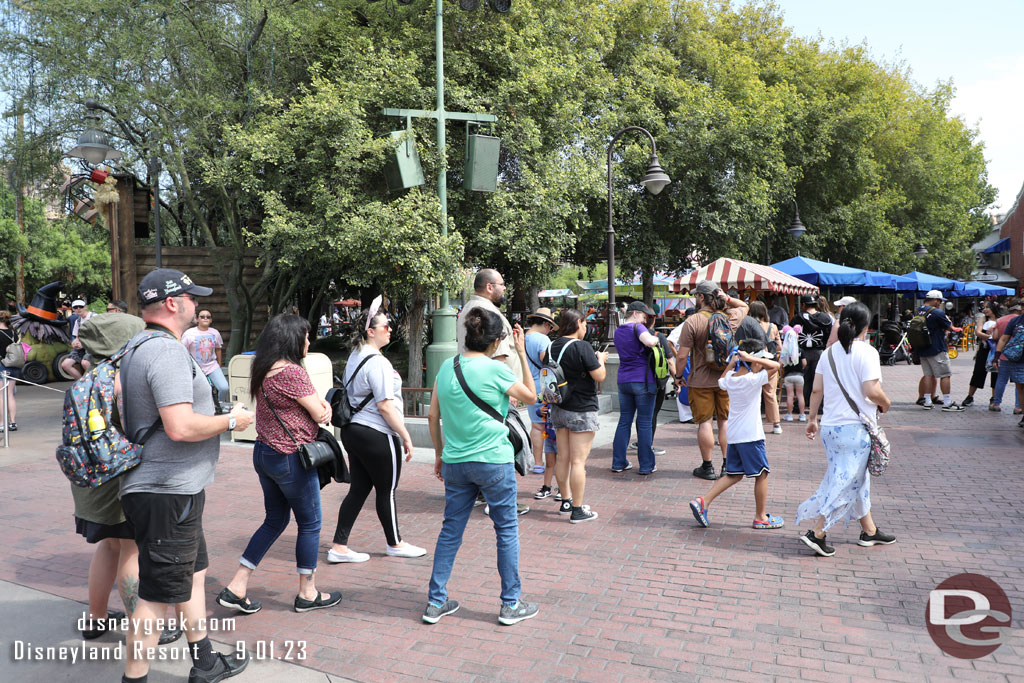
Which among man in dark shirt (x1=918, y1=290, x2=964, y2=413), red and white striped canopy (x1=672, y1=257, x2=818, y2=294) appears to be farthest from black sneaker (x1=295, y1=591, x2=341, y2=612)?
man in dark shirt (x1=918, y1=290, x2=964, y2=413)

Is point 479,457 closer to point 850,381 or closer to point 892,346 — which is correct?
point 850,381

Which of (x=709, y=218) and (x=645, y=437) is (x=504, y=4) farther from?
(x=709, y=218)

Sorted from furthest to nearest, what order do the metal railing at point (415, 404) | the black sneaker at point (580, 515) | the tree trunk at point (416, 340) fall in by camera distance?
the tree trunk at point (416, 340) → the metal railing at point (415, 404) → the black sneaker at point (580, 515)

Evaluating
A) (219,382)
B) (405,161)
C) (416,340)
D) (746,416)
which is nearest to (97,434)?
(746,416)

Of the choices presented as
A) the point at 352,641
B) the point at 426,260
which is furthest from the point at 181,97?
the point at 352,641

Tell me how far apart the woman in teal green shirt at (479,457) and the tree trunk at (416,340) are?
11.0 meters

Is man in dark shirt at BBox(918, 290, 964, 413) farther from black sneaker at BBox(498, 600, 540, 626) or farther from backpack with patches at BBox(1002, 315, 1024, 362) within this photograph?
black sneaker at BBox(498, 600, 540, 626)

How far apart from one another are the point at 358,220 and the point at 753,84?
14.6 meters

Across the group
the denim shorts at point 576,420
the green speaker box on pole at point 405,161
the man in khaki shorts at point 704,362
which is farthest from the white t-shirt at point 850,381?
the green speaker box on pole at point 405,161

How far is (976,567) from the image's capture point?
4664 mm

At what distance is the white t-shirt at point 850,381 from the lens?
15.9 feet

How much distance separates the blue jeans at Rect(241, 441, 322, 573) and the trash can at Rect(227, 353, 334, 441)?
182 inches

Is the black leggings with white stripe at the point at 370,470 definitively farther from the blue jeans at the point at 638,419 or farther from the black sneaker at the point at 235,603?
the blue jeans at the point at 638,419

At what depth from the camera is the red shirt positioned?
12.9 feet
